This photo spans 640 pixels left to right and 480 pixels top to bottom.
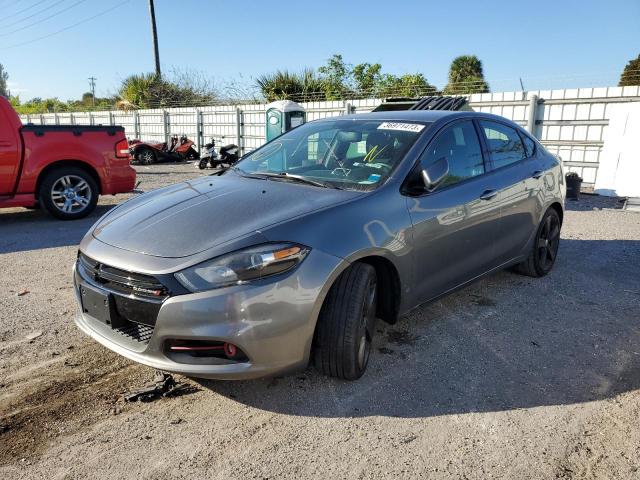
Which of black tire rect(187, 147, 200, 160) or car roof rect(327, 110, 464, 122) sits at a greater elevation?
car roof rect(327, 110, 464, 122)

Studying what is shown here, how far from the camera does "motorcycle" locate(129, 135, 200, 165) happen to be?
17.7 meters

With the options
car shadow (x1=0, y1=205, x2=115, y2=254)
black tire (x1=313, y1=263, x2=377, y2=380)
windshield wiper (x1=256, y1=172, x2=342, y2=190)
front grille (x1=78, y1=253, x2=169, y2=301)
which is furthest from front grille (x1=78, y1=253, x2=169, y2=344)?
car shadow (x1=0, y1=205, x2=115, y2=254)

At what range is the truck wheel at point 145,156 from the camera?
17688mm

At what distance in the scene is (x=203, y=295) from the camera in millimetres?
2428

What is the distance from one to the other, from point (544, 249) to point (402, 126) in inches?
87.9

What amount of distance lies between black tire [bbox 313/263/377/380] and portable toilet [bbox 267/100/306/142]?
907 centimetres

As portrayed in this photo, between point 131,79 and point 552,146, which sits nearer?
point 552,146

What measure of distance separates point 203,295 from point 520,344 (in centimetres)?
233

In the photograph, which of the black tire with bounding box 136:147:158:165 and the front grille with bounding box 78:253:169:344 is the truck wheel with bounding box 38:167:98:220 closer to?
the front grille with bounding box 78:253:169:344

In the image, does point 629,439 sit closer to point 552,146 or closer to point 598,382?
point 598,382

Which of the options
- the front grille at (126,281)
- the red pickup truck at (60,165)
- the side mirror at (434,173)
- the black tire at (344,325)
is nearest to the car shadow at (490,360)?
the black tire at (344,325)

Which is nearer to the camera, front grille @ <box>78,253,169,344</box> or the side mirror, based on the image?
front grille @ <box>78,253,169,344</box>

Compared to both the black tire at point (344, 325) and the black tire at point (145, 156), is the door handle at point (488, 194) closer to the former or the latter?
the black tire at point (344, 325)

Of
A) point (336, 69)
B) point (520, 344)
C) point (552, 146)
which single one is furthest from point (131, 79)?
point (520, 344)
